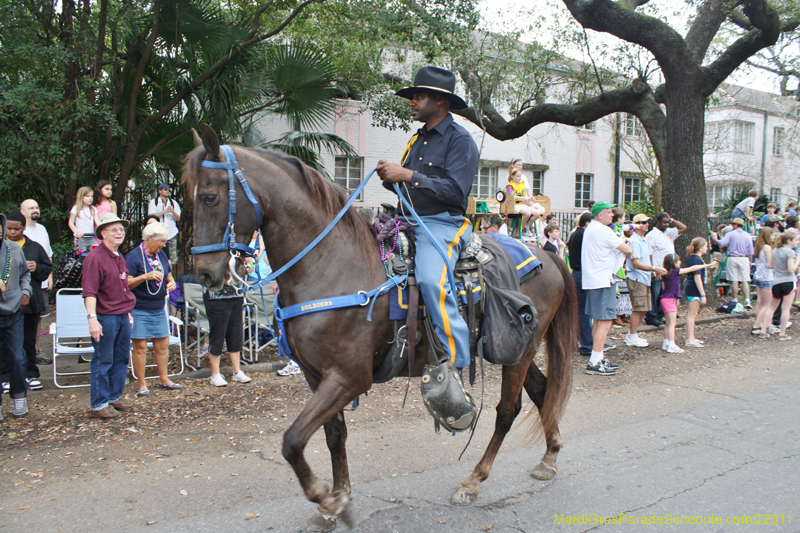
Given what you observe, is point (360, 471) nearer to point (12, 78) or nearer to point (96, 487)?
point (96, 487)

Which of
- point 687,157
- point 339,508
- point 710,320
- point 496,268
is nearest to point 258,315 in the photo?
point 496,268

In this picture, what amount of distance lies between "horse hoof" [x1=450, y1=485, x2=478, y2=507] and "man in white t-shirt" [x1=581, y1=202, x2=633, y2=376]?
14.2 feet

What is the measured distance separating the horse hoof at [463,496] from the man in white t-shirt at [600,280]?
4330 mm

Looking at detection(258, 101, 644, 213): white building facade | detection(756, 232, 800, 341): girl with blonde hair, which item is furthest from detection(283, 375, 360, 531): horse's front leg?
detection(258, 101, 644, 213): white building facade

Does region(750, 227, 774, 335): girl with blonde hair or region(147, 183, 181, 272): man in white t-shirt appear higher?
region(147, 183, 181, 272): man in white t-shirt

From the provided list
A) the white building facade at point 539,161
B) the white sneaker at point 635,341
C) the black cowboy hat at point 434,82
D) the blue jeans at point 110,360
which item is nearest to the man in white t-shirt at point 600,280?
the white sneaker at point 635,341

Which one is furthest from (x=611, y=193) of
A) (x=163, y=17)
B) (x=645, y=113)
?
(x=163, y=17)

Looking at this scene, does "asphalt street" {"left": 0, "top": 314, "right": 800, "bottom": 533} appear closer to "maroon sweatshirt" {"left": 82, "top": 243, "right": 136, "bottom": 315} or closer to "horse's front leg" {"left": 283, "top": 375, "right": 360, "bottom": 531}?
Result: "horse's front leg" {"left": 283, "top": 375, "right": 360, "bottom": 531}

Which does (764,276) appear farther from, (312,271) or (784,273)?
(312,271)

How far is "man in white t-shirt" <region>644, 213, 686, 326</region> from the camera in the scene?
1033cm

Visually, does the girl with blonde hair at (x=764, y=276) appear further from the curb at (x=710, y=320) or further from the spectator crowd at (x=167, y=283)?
the curb at (x=710, y=320)

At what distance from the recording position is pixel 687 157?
12789mm

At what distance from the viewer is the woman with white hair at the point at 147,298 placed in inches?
255

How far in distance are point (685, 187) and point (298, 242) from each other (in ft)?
39.7
